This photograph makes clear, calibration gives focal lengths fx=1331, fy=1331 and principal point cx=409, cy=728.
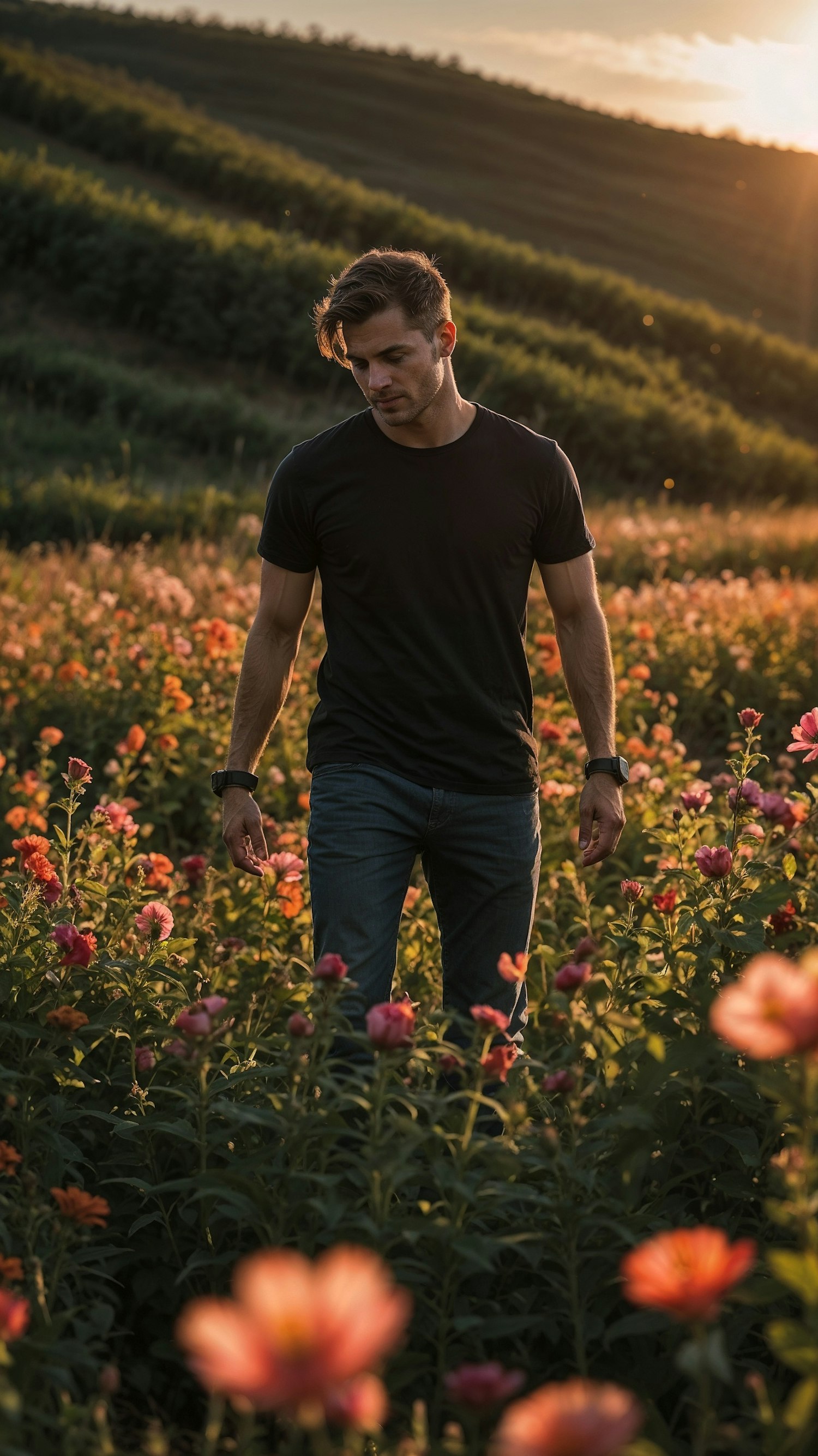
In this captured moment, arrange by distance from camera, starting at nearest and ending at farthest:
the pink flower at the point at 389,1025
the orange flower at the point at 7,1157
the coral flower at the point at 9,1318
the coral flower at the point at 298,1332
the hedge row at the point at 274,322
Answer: the coral flower at the point at 298,1332, the coral flower at the point at 9,1318, the pink flower at the point at 389,1025, the orange flower at the point at 7,1157, the hedge row at the point at 274,322

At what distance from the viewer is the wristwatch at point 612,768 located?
3387 mm

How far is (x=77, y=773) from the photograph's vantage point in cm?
316

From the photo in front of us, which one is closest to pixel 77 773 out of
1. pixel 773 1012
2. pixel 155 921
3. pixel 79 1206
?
pixel 155 921

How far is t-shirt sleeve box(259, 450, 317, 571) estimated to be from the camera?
3338 mm

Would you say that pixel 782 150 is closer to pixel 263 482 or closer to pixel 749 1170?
pixel 263 482

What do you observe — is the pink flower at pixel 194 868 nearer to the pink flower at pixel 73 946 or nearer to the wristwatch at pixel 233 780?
the wristwatch at pixel 233 780

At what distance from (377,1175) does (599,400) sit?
22353 millimetres

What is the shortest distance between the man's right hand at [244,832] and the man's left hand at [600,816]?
2.62 feet

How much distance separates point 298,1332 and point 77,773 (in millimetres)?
2381

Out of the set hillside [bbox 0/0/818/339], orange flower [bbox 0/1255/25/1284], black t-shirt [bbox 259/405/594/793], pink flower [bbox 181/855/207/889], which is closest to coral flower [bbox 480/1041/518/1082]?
orange flower [bbox 0/1255/25/1284]

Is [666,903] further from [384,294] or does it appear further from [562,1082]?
[384,294]

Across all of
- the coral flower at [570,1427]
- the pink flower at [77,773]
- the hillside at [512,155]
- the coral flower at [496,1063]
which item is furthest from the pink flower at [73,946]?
the hillside at [512,155]

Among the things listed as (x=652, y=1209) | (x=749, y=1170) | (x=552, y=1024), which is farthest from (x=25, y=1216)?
(x=749, y=1170)

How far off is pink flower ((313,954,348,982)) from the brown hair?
1626 millimetres
